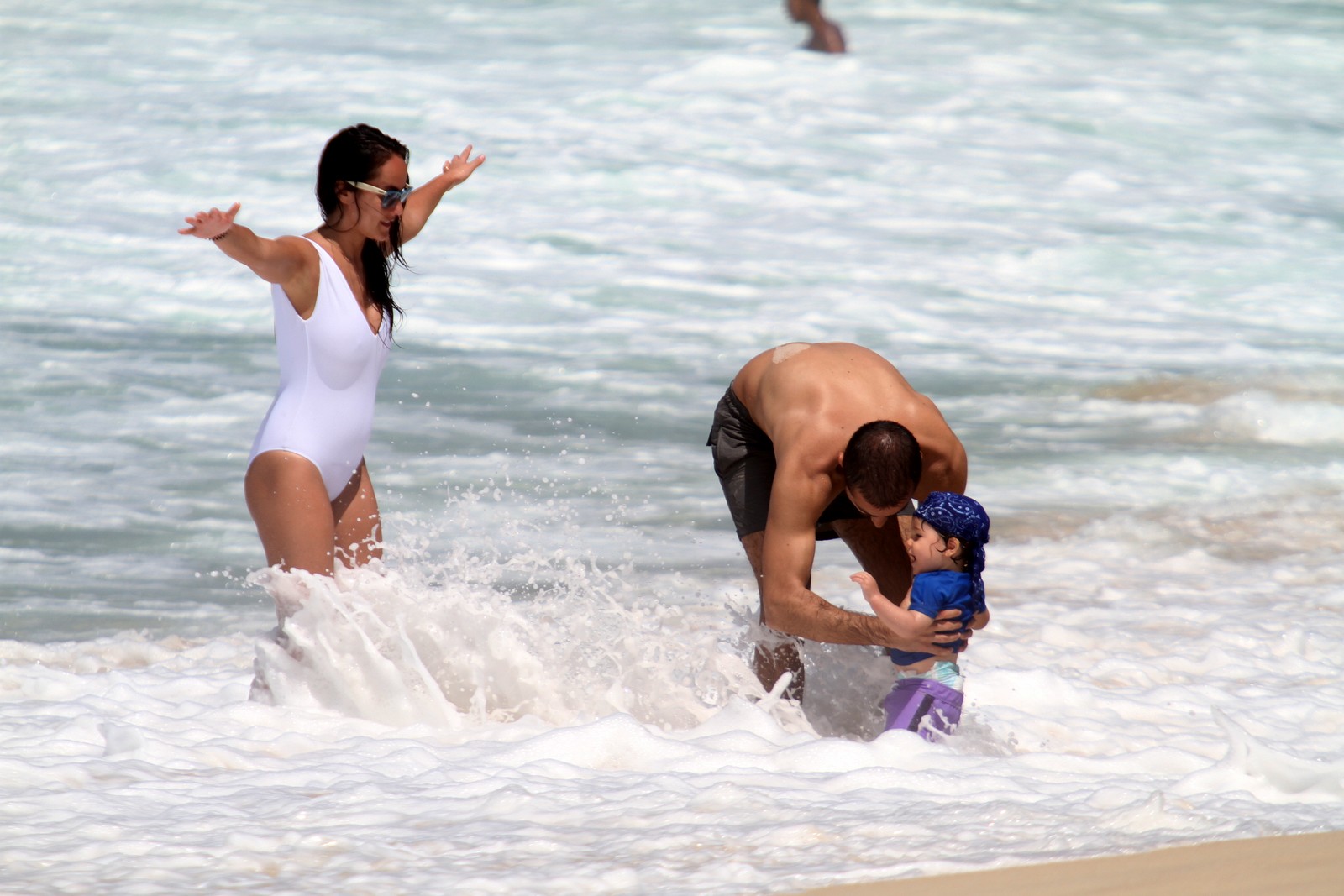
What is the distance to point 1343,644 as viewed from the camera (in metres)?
5.61

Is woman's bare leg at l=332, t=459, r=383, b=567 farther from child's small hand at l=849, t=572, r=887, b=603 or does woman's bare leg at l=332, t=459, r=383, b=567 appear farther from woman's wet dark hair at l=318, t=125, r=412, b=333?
child's small hand at l=849, t=572, r=887, b=603

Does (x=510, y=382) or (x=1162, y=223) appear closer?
(x=510, y=382)

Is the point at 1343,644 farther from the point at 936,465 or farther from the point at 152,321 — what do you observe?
the point at 152,321

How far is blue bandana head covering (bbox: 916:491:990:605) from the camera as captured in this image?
396cm

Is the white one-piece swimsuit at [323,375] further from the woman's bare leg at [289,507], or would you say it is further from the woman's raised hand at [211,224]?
the woman's raised hand at [211,224]

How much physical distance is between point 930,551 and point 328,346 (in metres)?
1.72

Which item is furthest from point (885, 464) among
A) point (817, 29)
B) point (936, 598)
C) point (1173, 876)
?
point (817, 29)

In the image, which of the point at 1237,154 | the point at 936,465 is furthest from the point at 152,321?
the point at 1237,154

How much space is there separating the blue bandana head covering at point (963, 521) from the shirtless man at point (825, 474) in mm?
75

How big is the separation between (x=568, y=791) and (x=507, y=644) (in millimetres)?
821

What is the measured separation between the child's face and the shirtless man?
115 millimetres

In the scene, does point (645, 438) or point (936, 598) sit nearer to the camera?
point (936, 598)

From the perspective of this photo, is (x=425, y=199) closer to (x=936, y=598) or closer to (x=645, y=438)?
(x=936, y=598)

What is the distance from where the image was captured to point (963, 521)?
396 centimetres
